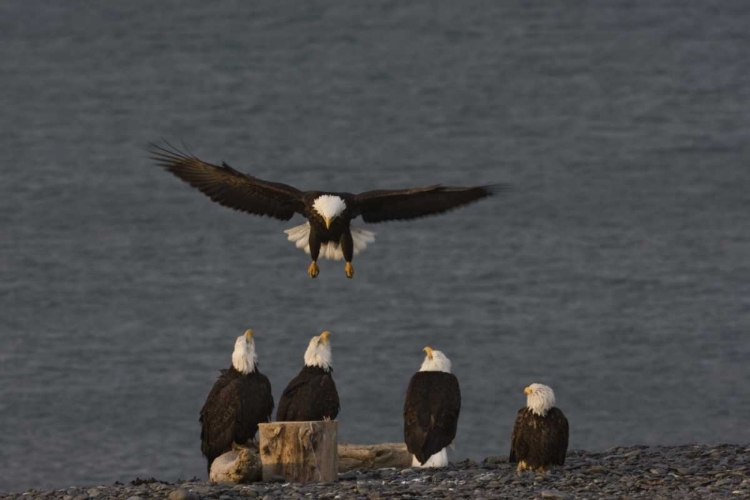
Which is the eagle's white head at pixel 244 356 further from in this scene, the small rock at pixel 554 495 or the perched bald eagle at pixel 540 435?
the small rock at pixel 554 495

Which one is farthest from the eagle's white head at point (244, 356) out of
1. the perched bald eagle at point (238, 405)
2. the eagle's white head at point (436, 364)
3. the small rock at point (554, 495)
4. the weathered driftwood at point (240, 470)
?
the small rock at point (554, 495)

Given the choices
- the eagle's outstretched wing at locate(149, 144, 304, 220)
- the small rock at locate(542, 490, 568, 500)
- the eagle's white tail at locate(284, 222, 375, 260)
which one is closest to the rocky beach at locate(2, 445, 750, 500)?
the small rock at locate(542, 490, 568, 500)

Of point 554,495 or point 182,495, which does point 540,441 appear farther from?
point 182,495

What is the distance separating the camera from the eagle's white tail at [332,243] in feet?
40.8

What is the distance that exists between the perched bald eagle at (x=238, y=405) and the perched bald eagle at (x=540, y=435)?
1585 mm

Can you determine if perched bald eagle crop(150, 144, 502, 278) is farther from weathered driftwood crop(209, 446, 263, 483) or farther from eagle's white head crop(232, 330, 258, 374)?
weathered driftwood crop(209, 446, 263, 483)

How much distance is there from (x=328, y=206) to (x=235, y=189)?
87 cm

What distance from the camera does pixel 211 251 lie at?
1239 inches

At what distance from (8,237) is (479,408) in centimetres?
1425

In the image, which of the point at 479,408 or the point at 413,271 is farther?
the point at 413,271

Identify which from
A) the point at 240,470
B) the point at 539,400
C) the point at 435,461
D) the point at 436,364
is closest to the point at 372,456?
the point at 435,461

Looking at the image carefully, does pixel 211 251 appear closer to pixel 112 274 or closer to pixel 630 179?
pixel 112 274

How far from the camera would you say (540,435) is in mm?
10055

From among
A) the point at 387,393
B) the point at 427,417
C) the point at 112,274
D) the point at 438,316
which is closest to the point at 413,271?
the point at 438,316
